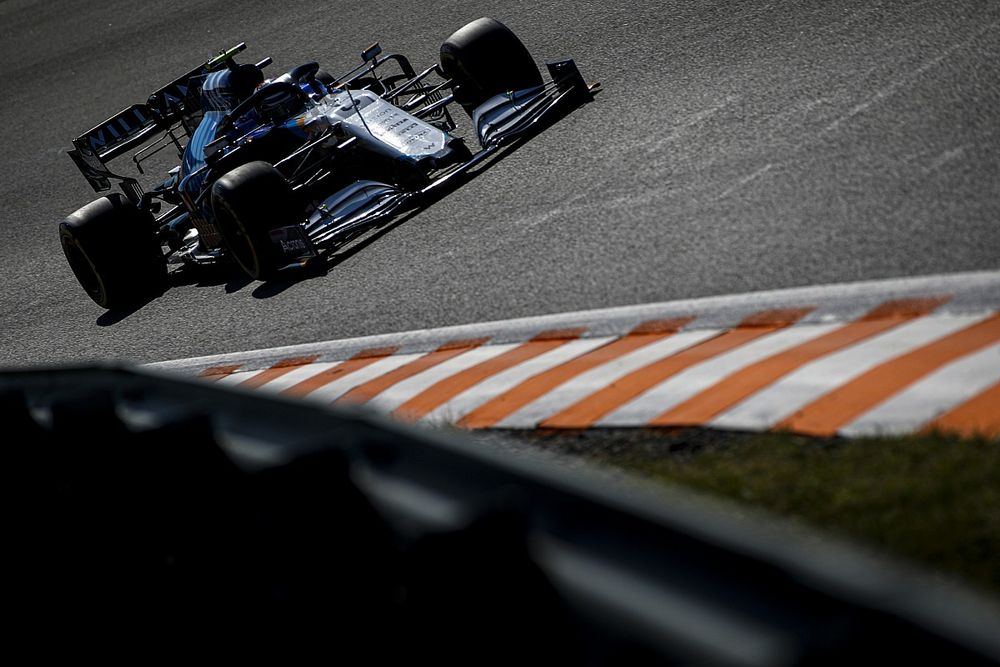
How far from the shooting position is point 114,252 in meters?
8.59

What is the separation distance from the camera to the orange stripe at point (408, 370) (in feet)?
17.8

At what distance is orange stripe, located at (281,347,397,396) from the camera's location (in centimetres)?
581

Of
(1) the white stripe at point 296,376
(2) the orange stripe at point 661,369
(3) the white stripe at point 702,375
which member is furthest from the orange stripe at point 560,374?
(1) the white stripe at point 296,376

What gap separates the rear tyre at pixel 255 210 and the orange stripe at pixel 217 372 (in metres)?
1.17

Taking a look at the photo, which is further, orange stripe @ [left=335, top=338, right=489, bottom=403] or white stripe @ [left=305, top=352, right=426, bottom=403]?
white stripe @ [left=305, top=352, right=426, bottom=403]

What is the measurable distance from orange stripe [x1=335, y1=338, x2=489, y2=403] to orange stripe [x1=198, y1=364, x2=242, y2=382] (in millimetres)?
1289

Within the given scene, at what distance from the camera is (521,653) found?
1.53 m

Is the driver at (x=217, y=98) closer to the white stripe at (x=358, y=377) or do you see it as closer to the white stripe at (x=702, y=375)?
the white stripe at (x=358, y=377)

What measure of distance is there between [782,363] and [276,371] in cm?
296

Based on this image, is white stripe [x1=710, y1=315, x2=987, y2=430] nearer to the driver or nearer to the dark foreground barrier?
the dark foreground barrier

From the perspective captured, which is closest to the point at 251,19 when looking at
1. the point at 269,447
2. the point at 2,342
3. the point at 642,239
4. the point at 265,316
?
the point at 2,342

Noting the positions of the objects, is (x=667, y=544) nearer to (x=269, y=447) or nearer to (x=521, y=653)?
(x=521, y=653)

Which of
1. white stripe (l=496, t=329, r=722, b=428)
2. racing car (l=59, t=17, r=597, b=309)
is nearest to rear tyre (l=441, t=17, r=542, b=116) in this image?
racing car (l=59, t=17, r=597, b=309)

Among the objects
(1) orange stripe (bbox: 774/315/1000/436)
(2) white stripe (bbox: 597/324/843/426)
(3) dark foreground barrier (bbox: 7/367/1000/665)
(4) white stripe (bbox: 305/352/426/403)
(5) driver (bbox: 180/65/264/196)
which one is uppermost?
(5) driver (bbox: 180/65/264/196)
